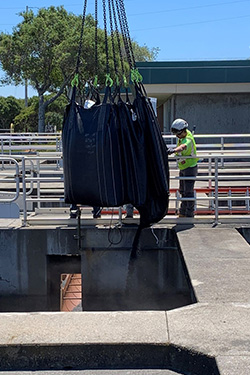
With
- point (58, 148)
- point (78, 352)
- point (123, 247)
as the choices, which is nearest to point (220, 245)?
point (123, 247)

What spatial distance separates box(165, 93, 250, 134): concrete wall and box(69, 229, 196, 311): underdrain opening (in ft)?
62.7

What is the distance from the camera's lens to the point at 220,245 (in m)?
6.38

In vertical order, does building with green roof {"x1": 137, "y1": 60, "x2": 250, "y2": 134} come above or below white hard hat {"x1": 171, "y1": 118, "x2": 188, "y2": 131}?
above

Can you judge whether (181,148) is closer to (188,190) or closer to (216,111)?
(188,190)

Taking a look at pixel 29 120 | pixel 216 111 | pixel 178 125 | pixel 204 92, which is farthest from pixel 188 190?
pixel 29 120

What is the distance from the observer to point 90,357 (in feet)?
12.0

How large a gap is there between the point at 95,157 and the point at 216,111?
835 inches

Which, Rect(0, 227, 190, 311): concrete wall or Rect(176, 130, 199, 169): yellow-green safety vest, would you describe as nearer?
Rect(0, 227, 190, 311): concrete wall

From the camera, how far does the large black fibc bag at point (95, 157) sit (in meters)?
5.38

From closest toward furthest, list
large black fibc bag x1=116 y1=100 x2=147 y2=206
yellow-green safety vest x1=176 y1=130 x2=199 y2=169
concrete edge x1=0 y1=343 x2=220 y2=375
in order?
concrete edge x1=0 y1=343 x2=220 y2=375 < large black fibc bag x1=116 y1=100 x2=147 y2=206 < yellow-green safety vest x1=176 y1=130 x2=199 y2=169

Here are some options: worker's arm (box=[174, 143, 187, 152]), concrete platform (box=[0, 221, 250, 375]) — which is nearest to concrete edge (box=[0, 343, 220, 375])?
concrete platform (box=[0, 221, 250, 375])

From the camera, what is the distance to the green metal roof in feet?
80.6

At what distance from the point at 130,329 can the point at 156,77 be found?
22574mm

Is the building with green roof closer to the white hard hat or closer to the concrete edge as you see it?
the white hard hat
